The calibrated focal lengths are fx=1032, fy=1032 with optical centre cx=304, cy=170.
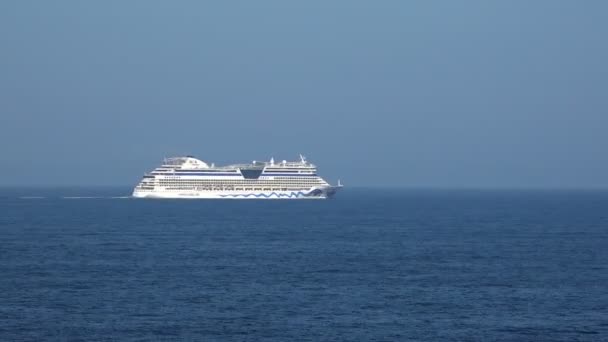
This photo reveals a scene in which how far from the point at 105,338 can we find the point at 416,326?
1074cm

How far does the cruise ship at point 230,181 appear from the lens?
14312cm

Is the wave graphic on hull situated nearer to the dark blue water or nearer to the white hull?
the white hull

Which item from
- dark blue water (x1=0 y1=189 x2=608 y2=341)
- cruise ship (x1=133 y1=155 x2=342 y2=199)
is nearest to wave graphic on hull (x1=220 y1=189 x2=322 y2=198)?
cruise ship (x1=133 y1=155 x2=342 y2=199)

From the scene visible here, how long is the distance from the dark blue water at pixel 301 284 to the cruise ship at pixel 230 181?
6038 cm

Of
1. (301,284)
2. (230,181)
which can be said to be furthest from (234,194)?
(301,284)

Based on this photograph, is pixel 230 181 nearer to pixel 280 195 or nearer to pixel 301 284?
pixel 280 195

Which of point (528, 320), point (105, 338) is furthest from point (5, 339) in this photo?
point (528, 320)

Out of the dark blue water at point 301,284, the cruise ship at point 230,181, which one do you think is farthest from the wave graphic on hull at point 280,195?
the dark blue water at point 301,284

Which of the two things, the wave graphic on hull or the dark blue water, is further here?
the wave graphic on hull

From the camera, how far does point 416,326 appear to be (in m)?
36.2

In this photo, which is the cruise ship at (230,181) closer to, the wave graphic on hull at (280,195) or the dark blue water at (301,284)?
the wave graphic on hull at (280,195)

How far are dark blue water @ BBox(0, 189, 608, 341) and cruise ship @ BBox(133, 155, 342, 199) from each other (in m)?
60.4

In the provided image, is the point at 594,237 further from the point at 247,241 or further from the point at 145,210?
the point at 145,210

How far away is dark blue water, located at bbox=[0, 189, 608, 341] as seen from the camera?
35562mm
